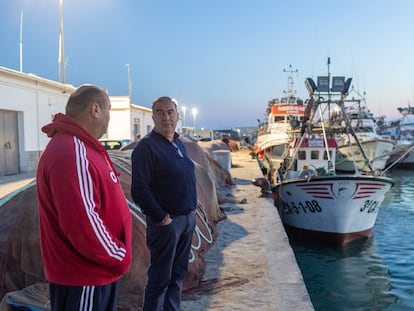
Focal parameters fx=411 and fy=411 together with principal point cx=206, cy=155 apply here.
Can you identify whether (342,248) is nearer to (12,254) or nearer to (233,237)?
(233,237)

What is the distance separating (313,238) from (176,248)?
25.1 feet

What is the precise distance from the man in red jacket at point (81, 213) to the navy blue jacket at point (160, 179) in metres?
0.94

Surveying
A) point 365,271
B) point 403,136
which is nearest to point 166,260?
point 365,271

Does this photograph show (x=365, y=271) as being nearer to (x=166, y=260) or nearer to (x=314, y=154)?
(x=314, y=154)

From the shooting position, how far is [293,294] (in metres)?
4.53

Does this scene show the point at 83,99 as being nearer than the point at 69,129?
No

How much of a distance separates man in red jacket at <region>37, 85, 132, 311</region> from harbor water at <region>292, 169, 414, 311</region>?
534 centimetres

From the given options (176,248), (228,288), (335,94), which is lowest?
(228,288)

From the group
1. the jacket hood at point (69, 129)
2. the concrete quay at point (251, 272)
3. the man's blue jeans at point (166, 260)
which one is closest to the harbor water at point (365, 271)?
the concrete quay at point (251, 272)

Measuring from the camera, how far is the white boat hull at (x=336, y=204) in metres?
9.31

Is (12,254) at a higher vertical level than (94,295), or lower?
lower

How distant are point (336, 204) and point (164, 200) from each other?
7.12 metres

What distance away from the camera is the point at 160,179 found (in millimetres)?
3244

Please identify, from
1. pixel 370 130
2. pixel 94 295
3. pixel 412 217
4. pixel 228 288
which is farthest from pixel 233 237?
pixel 370 130
